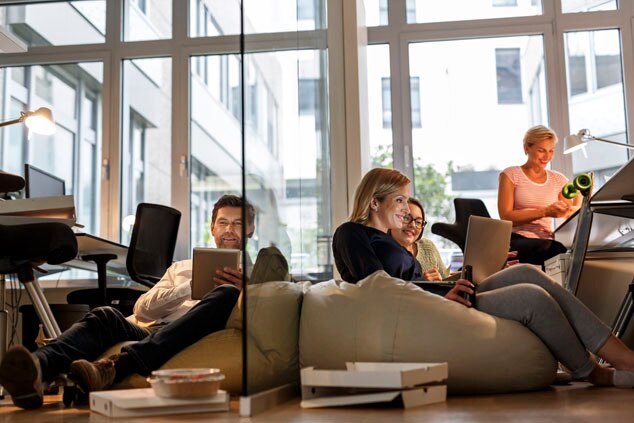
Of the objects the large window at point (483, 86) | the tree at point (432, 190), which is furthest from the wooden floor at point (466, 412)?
the large window at point (483, 86)

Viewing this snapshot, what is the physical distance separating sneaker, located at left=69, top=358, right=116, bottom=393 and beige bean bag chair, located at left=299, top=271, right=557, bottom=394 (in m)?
0.58

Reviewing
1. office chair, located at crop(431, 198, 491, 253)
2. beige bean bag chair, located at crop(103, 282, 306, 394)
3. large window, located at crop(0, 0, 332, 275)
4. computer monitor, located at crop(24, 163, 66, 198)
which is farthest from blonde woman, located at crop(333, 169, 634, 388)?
large window, located at crop(0, 0, 332, 275)

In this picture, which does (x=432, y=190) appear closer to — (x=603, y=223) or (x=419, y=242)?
(x=419, y=242)

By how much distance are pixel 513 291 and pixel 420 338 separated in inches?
14.9

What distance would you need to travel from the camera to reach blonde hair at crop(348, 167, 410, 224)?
3.11 metres

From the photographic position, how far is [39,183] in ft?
17.1

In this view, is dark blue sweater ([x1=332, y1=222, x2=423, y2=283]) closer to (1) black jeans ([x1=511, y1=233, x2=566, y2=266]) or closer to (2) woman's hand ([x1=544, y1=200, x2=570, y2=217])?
(1) black jeans ([x1=511, y1=233, x2=566, y2=266])

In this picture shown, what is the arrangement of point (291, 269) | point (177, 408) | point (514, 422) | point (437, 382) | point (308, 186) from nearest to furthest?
point (514, 422), point (177, 408), point (437, 382), point (291, 269), point (308, 186)

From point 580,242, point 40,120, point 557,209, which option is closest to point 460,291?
point 580,242

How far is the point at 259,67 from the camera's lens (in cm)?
244

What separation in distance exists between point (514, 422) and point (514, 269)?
1146mm

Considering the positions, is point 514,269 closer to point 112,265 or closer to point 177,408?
point 177,408

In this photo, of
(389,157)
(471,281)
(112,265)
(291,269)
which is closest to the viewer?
(291,269)

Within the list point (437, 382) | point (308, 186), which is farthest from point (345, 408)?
point (308, 186)
